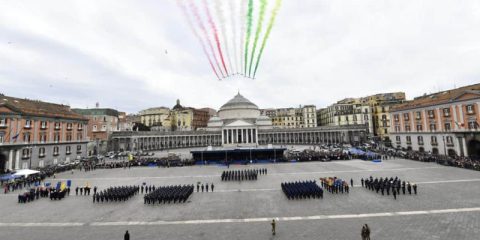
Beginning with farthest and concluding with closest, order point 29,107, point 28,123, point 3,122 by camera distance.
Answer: point 29,107 → point 28,123 → point 3,122

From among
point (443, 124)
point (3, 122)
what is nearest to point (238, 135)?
point (443, 124)

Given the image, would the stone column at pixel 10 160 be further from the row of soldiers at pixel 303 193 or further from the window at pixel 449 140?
the window at pixel 449 140

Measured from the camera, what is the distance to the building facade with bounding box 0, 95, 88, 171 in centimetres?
3875

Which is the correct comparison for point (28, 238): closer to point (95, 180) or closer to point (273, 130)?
point (95, 180)

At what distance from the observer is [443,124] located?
1865 inches

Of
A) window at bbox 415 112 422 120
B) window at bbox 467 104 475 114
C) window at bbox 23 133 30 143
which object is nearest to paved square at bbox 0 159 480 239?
window at bbox 23 133 30 143

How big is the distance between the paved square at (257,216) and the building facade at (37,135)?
20.4 meters

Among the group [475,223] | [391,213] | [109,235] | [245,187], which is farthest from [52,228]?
[475,223]

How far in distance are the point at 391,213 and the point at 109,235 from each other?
20429 millimetres

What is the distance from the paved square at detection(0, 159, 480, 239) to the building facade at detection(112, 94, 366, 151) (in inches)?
2086

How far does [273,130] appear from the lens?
3696 inches

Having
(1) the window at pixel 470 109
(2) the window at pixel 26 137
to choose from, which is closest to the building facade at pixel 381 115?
(1) the window at pixel 470 109

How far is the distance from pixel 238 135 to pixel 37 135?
54.9m

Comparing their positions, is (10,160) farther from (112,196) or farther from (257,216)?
(257,216)
